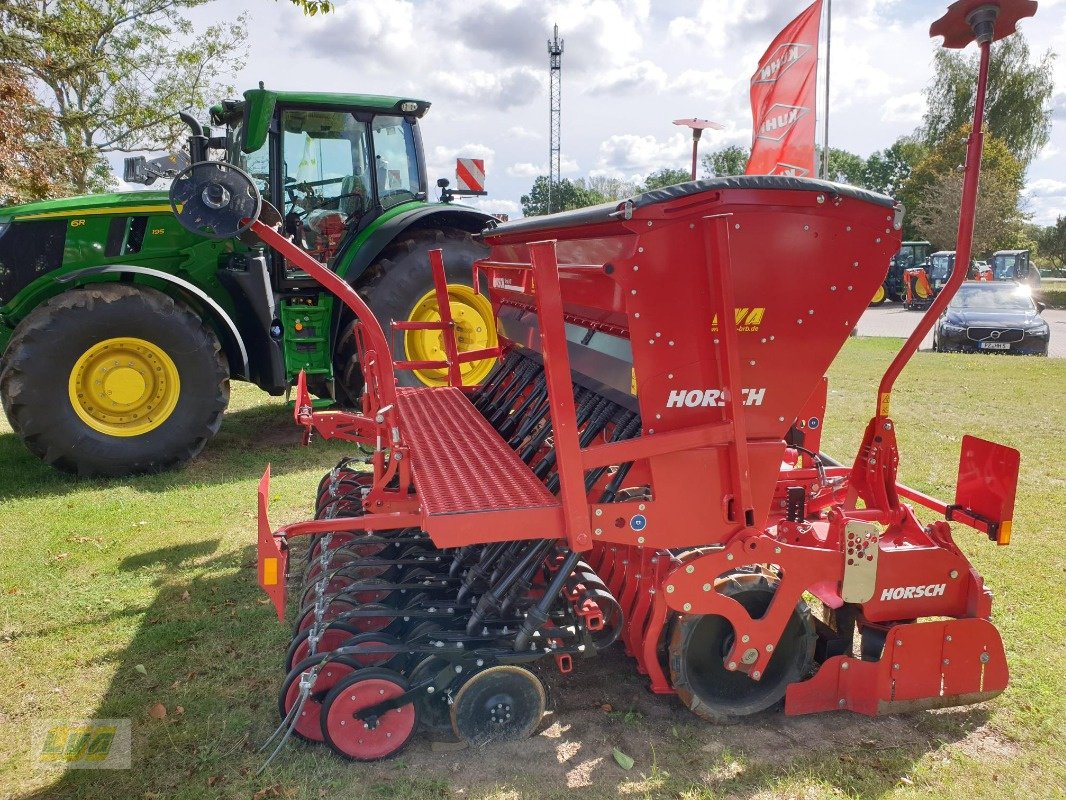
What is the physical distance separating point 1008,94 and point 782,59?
1213 inches

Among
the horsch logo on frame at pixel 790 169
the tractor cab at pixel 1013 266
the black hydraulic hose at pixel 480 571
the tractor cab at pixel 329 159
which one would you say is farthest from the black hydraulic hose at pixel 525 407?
the tractor cab at pixel 1013 266

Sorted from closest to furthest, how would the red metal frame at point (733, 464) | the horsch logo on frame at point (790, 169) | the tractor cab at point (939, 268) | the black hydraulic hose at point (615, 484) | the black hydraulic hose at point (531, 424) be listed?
the red metal frame at point (733, 464), the black hydraulic hose at point (615, 484), the black hydraulic hose at point (531, 424), the horsch logo on frame at point (790, 169), the tractor cab at point (939, 268)

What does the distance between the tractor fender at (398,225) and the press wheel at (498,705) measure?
409 cm

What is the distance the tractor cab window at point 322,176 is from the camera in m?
6.20

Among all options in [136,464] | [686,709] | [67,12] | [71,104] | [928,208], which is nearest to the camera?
[686,709]

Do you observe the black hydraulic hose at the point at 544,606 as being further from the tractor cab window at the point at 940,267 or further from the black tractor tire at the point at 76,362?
the tractor cab window at the point at 940,267

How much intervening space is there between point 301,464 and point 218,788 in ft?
12.5

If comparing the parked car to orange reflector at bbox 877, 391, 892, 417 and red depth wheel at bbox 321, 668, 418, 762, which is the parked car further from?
red depth wheel at bbox 321, 668, 418, 762

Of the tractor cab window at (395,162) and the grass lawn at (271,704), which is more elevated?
the tractor cab window at (395,162)

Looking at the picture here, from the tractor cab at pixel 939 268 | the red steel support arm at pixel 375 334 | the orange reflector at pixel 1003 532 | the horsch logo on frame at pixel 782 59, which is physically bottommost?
the orange reflector at pixel 1003 532

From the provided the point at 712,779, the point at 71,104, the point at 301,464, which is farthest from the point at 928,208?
the point at 712,779

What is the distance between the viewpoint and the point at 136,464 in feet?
Result: 18.0

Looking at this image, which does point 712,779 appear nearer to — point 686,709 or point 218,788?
point 686,709

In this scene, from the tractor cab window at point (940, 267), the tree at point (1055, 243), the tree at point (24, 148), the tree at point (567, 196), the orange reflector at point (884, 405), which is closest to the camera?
the orange reflector at point (884, 405)
